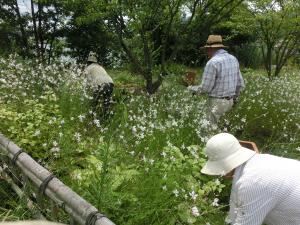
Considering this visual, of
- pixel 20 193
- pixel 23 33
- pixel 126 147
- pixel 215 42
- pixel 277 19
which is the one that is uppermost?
pixel 277 19

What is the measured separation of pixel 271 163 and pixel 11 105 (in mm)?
3795

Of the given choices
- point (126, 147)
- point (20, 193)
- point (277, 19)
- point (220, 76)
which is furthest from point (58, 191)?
point (277, 19)

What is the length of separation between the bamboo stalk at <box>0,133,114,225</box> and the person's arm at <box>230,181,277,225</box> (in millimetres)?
886

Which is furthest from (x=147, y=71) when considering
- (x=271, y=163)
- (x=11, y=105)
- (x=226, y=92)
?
(x=271, y=163)

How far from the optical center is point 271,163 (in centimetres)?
309

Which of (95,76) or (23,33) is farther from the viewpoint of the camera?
(23,33)

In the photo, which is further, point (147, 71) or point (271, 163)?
point (147, 71)

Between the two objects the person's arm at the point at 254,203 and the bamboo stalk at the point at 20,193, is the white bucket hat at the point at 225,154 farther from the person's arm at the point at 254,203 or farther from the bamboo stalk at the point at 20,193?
the bamboo stalk at the point at 20,193

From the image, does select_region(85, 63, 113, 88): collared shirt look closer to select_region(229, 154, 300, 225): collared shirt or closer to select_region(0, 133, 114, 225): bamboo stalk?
select_region(0, 133, 114, 225): bamboo stalk

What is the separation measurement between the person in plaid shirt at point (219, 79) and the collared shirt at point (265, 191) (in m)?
3.19

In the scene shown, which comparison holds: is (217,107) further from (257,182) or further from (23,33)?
(23,33)

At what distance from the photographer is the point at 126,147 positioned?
4.75 metres

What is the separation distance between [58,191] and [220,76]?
3699mm

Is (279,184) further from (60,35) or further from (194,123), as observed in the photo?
(60,35)
